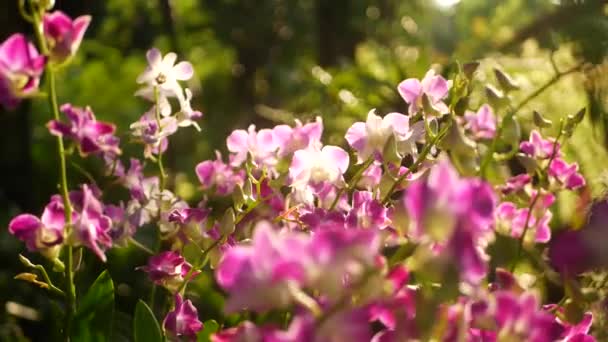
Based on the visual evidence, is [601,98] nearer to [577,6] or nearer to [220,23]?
[577,6]

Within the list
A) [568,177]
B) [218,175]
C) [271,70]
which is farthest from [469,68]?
[271,70]

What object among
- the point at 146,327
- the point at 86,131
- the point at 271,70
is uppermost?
the point at 271,70

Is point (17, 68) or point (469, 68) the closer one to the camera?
point (17, 68)

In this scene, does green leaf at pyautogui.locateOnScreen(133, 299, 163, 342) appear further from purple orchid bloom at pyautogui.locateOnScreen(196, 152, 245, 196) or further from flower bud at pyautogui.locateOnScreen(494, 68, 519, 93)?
flower bud at pyautogui.locateOnScreen(494, 68, 519, 93)

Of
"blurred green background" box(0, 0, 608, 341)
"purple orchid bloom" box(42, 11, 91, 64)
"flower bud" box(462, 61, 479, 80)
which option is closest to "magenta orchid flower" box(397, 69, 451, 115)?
"flower bud" box(462, 61, 479, 80)

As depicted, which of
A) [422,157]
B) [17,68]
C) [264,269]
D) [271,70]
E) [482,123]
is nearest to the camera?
[264,269]

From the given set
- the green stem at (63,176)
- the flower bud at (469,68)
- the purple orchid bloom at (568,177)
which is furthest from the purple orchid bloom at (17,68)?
the purple orchid bloom at (568,177)

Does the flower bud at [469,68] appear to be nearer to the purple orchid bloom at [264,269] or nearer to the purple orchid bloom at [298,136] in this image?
the purple orchid bloom at [298,136]

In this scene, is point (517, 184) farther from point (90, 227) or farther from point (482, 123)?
point (90, 227)
